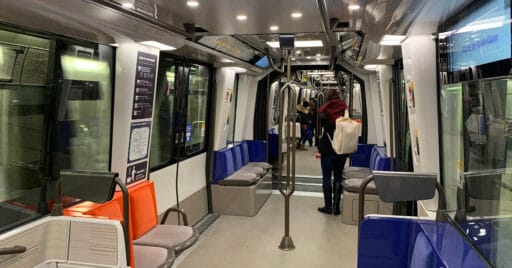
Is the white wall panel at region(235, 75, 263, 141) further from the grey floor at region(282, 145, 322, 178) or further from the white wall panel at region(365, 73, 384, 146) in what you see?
the white wall panel at region(365, 73, 384, 146)

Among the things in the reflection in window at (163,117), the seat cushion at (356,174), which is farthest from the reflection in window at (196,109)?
the seat cushion at (356,174)

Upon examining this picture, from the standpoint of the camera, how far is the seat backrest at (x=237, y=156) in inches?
269

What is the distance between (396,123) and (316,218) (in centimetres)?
180

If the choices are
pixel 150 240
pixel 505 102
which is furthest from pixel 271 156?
pixel 505 102

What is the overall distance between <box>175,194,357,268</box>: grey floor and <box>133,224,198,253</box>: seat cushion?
62 centimetres

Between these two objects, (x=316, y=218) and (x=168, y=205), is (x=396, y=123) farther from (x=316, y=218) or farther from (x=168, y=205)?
(x=168, y=205)

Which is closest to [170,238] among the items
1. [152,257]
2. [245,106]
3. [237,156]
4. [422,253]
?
[152,257]

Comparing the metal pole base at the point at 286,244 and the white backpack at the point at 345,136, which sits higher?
the white backpack at the point at 345,136

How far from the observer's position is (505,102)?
2104 mm

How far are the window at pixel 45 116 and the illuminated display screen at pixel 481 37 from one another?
2.75 metres

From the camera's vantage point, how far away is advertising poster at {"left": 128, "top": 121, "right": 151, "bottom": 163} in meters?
3.62

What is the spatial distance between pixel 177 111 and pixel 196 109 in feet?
2.47

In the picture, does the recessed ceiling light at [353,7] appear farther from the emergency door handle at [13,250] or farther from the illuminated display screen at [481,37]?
the emergency door handle at [13,250]

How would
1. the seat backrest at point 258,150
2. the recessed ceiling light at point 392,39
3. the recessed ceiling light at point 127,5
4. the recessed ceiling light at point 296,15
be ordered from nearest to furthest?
the recessed ceiling light at point 127,5 → the recessed ceiling light at point 296,15 → the recessed ceiling light at point 392,39 → the seat backrest at point 258,150
